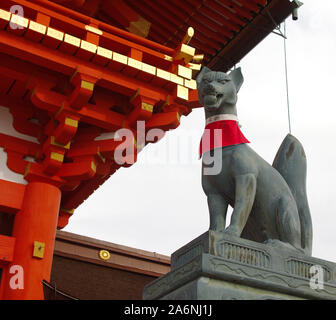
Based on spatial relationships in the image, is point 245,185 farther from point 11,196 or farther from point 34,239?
point 11,196

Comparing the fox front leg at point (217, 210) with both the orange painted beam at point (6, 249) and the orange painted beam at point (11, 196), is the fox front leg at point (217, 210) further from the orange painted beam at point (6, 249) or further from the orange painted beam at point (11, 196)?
the orange painted beam at point (11, 196)

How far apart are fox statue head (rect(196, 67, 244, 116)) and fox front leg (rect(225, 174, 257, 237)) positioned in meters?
0.61

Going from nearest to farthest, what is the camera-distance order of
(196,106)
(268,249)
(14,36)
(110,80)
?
(268,249), (14,36), (110,80), (196,106)

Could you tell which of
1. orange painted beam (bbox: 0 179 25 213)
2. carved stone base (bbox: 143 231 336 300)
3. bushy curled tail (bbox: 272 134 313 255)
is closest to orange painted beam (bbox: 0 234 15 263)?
orange painted beam (bbox: 0 179 25 213)

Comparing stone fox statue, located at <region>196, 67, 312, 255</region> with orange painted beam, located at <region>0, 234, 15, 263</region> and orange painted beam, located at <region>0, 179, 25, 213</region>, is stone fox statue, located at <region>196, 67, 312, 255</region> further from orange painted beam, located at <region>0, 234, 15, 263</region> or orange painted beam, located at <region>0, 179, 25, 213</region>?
orange painted beam, located at <region>0, 179, 25, 213</region>

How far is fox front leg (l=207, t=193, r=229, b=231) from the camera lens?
14.1 ft

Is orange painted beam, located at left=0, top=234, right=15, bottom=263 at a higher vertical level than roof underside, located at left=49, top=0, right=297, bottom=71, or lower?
lower

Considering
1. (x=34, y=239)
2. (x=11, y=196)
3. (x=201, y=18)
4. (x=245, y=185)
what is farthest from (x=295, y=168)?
(x=201, y=18)

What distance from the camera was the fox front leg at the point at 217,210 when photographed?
14.1ft

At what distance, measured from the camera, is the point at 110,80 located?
22.5ft

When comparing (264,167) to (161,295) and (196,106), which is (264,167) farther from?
(196,106)

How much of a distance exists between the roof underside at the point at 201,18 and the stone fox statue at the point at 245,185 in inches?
146

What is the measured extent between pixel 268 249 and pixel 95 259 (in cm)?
597
